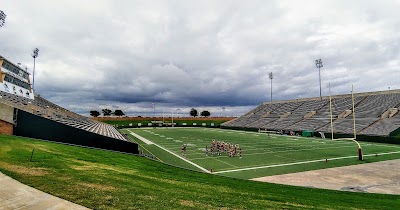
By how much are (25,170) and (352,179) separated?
18622mm

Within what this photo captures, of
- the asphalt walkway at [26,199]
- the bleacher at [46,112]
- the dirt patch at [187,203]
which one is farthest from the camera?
the bleacher at [46,112]

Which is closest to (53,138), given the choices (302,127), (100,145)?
(100,145)

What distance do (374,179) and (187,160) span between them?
15.2 metres

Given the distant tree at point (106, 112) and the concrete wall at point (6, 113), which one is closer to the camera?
the concrete wall at point (6, 113)

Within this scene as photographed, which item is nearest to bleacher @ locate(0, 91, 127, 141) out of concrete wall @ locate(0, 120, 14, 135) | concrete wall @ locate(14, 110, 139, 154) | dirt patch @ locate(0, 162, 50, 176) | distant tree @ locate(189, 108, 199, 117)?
concrete wall @ locate(0, 120, 14, 135)

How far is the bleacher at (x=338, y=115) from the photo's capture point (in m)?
50.2

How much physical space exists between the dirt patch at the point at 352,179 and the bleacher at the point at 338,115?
28.2 metres

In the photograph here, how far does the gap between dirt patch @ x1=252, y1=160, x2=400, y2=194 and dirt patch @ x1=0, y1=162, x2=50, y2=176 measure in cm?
1300

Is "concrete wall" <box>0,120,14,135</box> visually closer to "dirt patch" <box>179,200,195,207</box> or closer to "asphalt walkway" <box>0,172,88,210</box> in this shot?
"asphalt walkway" <box>0,172,88,210</box>

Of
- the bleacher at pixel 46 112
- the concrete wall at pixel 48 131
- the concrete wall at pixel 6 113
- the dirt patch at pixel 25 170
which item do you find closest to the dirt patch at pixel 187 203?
the dirt patch at pixel 25 170

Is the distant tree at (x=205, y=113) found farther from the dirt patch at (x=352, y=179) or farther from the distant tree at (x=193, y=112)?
the dirt patch at (x=352, y=179)

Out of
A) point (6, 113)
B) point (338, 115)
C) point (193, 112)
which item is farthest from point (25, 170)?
point (193, 112)

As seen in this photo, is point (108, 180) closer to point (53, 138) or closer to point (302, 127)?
point (53, 138)

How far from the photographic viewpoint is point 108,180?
933 centimetres
